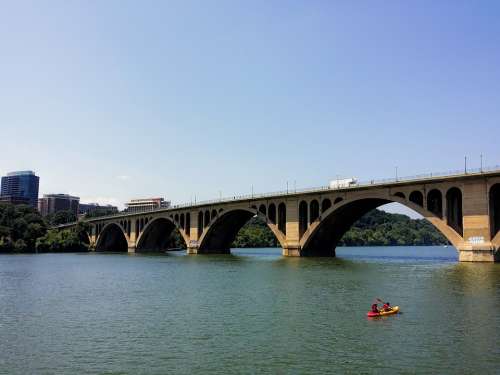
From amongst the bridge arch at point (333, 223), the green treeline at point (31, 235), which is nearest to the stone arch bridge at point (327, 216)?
the bridge arch at point (333, 223)

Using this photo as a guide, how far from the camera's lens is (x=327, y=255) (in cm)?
10075

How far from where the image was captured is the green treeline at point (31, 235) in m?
161

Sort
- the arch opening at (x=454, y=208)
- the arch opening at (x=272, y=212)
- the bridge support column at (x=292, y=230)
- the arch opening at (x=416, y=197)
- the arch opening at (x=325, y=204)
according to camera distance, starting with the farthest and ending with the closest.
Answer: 1. the arch opening at (x=272, y=212)
2. the bridge support column at (x=292, y=230)
3. the arch opening at (x=325, y=204)
4. the arch opening at (x=416, y=197)
5. the arch opening at (x=454, y=208)

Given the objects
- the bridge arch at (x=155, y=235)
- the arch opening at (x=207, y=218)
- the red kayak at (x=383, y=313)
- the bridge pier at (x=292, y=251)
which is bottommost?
the red kayak at (x=383, y=313)

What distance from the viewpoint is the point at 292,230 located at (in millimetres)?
97188

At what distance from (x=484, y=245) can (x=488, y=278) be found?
18.3 metres

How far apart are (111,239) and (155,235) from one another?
31.2 m

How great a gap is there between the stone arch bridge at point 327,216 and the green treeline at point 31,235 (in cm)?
1532

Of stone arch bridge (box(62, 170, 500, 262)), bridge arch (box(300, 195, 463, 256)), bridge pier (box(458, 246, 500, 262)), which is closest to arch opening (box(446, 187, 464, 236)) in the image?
stone arch bridge (box(62, 170, 500, 262))

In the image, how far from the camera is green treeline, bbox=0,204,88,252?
161375mm

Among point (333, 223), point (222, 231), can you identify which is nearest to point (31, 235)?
point (222, 231)

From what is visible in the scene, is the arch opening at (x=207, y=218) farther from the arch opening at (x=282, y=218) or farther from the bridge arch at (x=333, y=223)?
the bridge arch at (x=333, y=223)

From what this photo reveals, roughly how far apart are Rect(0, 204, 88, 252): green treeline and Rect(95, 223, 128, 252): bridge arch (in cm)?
607

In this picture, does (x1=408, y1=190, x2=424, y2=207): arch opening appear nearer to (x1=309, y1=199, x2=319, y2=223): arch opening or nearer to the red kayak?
(x1=309, y1=199, x2=319, y2=223): arch opening
